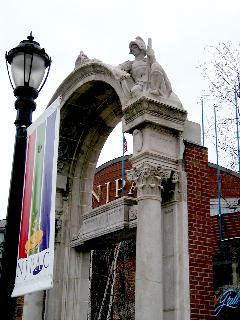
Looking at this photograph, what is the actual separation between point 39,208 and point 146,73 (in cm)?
380

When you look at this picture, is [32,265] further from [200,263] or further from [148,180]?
[200,263]

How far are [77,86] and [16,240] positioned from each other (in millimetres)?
5252

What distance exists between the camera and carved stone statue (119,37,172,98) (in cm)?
828

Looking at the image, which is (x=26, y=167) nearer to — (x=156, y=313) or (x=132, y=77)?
(x=156, y=313)

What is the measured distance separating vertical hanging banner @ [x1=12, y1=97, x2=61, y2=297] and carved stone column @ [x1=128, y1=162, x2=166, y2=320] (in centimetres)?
215

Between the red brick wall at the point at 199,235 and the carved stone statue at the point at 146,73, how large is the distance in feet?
3.37

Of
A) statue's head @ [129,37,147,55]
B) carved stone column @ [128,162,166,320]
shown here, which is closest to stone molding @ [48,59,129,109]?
statue's head @ [129,37,147,55]

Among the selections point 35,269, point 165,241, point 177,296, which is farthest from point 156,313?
point 35,269

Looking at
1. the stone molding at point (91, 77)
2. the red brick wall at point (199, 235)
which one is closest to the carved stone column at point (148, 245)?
the red brick wall at point (199, 235)

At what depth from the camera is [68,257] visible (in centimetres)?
1065

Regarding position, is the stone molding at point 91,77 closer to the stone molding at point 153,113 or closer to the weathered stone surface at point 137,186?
the weathered stone surface at point 137,186

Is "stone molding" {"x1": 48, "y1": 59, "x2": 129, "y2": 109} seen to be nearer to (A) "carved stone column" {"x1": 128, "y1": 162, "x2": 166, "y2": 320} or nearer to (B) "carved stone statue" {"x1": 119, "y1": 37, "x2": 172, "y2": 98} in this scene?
(B) "carved stone statue" {"x1": 119, "y1": 37, "x2": 172, "y2": 98}

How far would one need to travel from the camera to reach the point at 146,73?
8.40 meters

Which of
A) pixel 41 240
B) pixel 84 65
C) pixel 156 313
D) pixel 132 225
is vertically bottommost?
pixel 156 313
